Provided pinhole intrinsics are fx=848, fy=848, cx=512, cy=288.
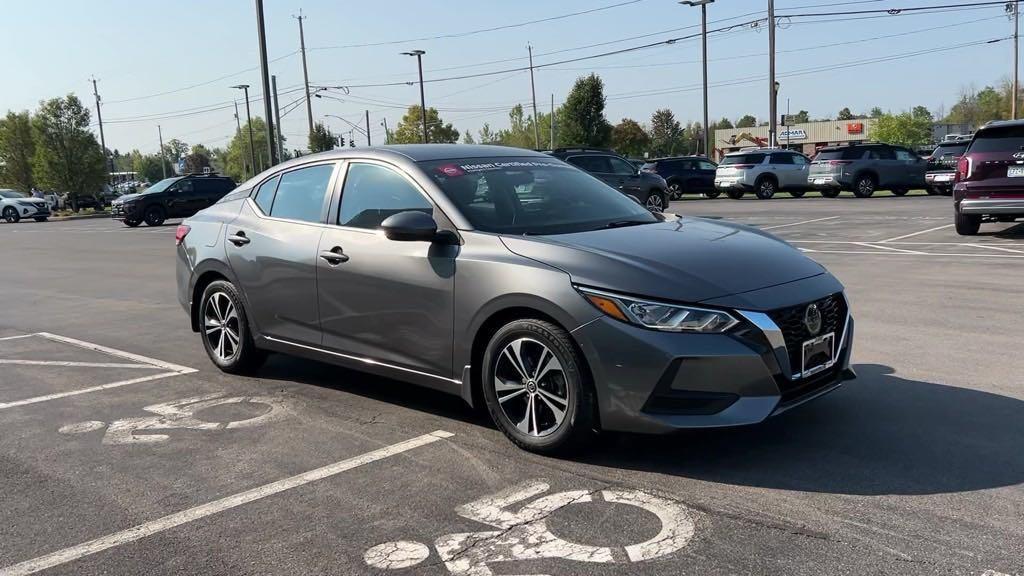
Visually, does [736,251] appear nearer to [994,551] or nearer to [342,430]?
[994,551]

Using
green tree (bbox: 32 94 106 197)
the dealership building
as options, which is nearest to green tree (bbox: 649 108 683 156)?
the dealership building

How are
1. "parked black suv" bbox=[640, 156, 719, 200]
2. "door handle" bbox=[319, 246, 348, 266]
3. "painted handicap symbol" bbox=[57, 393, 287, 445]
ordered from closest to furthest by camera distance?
"painted handicap symbol" bbox=[57, 393, 287, 445] < "door handle" bbox=[319, 246, 348, 266] < "parked black suv" bbox=[640, 156, 719, 200]

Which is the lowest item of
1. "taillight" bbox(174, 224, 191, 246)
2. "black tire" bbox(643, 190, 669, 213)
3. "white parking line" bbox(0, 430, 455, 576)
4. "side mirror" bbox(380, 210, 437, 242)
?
"white parking line" bbox(0, 430, 455, 576)

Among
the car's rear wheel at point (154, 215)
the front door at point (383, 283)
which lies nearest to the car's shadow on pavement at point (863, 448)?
the front door at point (383, 283)

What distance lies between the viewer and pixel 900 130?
102 metres

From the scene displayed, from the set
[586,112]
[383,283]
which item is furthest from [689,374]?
[586,112]

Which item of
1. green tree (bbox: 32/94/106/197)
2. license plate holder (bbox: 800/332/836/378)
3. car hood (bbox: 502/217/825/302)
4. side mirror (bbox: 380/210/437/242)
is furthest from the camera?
green tree (bbox: 32/94/106/197)

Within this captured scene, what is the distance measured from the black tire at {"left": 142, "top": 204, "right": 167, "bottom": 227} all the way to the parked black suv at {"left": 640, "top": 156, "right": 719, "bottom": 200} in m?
18.3

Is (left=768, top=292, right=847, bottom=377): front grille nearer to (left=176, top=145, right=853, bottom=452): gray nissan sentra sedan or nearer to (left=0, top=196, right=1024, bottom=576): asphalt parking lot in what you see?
(left=176, top=145, right=853, bottom=452): gray nissan sentra sedan

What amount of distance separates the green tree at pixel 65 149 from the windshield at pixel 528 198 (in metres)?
53.1

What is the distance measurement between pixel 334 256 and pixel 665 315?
226cm

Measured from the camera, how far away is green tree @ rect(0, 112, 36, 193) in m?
55.7

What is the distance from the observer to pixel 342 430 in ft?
16.2

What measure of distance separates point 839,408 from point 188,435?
3822 mm
